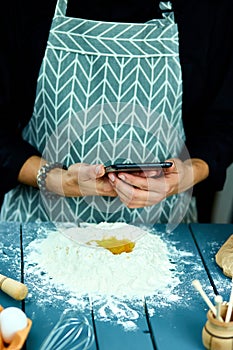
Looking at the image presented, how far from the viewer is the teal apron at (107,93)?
61.5 inches

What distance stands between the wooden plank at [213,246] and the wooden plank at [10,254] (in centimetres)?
36

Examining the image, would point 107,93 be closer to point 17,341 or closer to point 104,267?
point 104,267

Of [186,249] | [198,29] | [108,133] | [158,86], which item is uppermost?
[198,29]

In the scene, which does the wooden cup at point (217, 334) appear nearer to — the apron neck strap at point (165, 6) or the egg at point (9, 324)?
the egg at point (9, 324)

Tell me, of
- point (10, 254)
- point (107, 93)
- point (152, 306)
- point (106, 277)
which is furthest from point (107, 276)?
point (107, 93)

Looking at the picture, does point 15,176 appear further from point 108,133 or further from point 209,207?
point 209,207

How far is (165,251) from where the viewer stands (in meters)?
1.40

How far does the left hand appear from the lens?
1.43 m

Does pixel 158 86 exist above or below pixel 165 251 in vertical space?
above

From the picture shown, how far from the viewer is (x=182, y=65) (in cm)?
161

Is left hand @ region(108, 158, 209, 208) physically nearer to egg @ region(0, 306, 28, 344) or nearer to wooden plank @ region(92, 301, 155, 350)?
wooden plank @ region(92, 301, 155, 350)

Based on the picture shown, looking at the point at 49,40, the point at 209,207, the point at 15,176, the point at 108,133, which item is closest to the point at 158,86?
the point at 108,133

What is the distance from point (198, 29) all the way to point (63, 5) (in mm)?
310

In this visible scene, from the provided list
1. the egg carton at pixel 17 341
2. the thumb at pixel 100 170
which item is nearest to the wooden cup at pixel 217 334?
the egg carton at pixel 17 341
